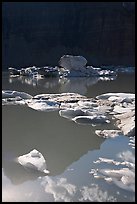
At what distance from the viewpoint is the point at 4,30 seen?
76.5 ft

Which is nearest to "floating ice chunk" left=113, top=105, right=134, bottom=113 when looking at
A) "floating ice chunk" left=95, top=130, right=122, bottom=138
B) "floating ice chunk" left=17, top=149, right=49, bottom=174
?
"floating ice chunk" left=95, top=130, right=122, bottom=138

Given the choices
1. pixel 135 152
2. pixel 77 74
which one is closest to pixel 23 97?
pixel 135 152

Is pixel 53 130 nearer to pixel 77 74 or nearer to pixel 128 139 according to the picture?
pixel 128 139

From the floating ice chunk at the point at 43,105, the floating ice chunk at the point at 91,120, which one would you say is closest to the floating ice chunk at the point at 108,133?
the floating ice chunk at the point at 91,120

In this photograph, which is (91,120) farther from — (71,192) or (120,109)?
(71,192)

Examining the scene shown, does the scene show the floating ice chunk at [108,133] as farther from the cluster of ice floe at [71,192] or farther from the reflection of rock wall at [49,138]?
the cluster of ice floe at [71,192]

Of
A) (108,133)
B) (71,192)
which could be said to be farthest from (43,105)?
(71,192)

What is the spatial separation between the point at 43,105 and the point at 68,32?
17452 mm

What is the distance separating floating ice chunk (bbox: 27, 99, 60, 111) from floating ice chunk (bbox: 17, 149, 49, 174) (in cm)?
257

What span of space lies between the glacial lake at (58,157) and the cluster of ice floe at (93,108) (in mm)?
166

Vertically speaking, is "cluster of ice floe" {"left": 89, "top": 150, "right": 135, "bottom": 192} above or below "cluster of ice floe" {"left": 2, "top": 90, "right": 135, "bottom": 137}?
below

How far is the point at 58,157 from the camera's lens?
398 centimetres

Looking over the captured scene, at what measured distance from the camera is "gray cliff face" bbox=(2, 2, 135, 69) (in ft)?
71.9

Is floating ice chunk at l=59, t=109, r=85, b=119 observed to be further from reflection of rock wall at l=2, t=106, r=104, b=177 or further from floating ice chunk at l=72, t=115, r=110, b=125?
floating ice chunk at l=72, t=115, r=110, b=125
